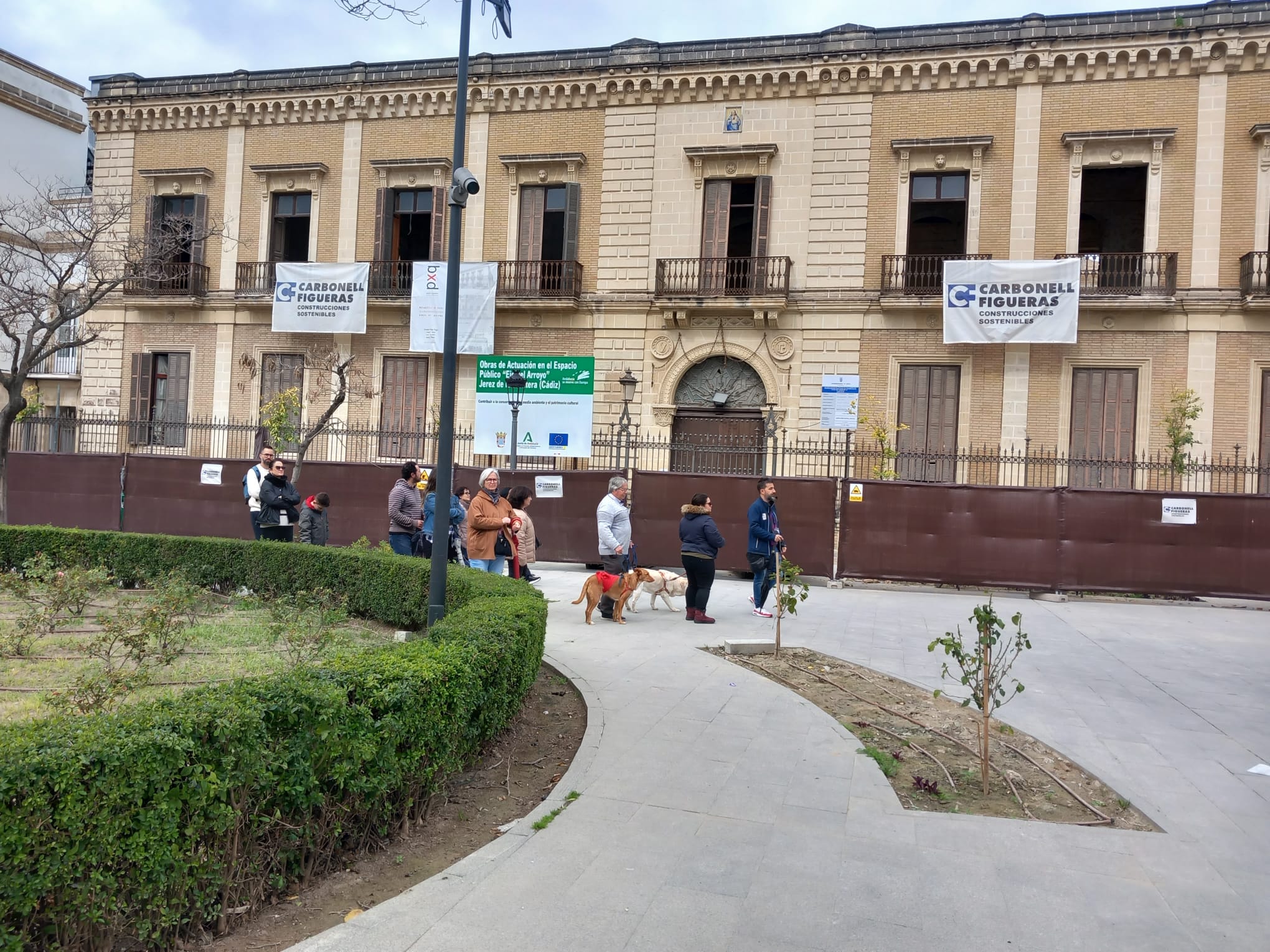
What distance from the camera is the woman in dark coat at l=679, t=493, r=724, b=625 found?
419 inches

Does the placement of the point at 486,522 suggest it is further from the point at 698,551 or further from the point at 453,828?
the point at 453,828

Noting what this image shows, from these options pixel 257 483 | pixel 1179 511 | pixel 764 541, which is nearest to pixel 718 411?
pixel 1179 511

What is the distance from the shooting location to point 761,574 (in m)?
11.4

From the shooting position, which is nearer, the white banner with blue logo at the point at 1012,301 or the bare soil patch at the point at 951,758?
the bare soil patch at the point at 951,758

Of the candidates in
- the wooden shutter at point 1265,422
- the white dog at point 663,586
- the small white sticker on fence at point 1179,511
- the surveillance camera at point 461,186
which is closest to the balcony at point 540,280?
the white dog at point 663,586

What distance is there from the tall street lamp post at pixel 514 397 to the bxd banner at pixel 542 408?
0.16 m

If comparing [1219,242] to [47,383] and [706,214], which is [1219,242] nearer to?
[706,214]

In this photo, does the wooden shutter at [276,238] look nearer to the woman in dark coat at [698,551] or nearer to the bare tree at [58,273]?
the bare tree at [58,273]

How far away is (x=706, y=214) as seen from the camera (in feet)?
72.2

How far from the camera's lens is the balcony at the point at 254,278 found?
24.3 meters

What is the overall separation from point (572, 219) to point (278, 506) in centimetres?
1323

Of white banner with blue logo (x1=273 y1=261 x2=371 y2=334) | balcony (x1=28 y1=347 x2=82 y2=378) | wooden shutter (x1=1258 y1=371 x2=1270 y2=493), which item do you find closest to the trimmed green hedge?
wooden shutter (x1=1258 y1=371 x2=1270 y2=493)

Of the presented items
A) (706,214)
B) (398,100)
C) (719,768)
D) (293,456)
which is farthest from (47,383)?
(719,768)

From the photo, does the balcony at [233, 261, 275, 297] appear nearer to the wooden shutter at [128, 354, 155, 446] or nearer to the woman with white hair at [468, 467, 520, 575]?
the wooden shutter at [128, 354, 155, 446]
